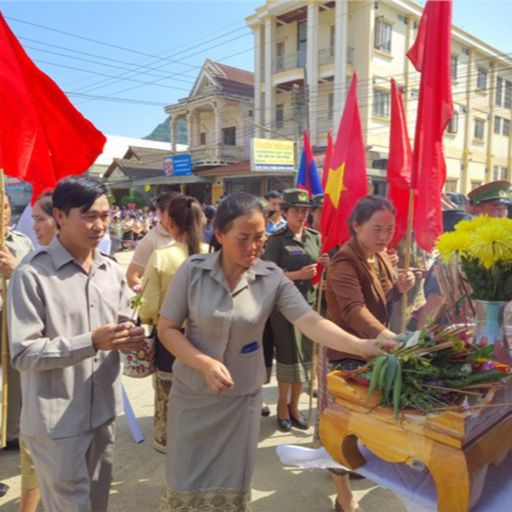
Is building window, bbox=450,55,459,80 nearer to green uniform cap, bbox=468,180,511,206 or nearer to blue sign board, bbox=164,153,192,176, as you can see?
blue sign board, bbox=164,153,192,176

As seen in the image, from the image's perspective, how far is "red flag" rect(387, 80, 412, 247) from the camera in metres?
3.39

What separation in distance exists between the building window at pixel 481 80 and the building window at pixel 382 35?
8.51 metres

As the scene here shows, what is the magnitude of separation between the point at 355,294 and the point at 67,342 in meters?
1.35

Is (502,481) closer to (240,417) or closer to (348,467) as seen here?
(348,467)

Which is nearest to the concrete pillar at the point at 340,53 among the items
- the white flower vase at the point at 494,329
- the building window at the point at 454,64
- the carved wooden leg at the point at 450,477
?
the building window at the point at 454,64

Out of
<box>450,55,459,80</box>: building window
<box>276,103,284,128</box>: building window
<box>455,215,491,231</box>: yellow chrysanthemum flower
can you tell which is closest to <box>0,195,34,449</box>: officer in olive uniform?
<box>455,215,491,231</box>: yellow chrysanthemum flower

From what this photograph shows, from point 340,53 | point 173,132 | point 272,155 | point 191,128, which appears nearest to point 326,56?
point 340,53

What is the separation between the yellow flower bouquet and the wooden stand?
36 cm

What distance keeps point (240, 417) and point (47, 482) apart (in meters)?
0.79

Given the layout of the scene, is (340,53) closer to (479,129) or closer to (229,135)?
(229,135)

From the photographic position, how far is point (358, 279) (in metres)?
2.35

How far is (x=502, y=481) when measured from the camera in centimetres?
138

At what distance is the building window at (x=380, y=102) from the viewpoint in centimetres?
1994

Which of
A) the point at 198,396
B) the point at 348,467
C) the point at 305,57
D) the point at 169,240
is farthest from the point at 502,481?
the point at 305,57
